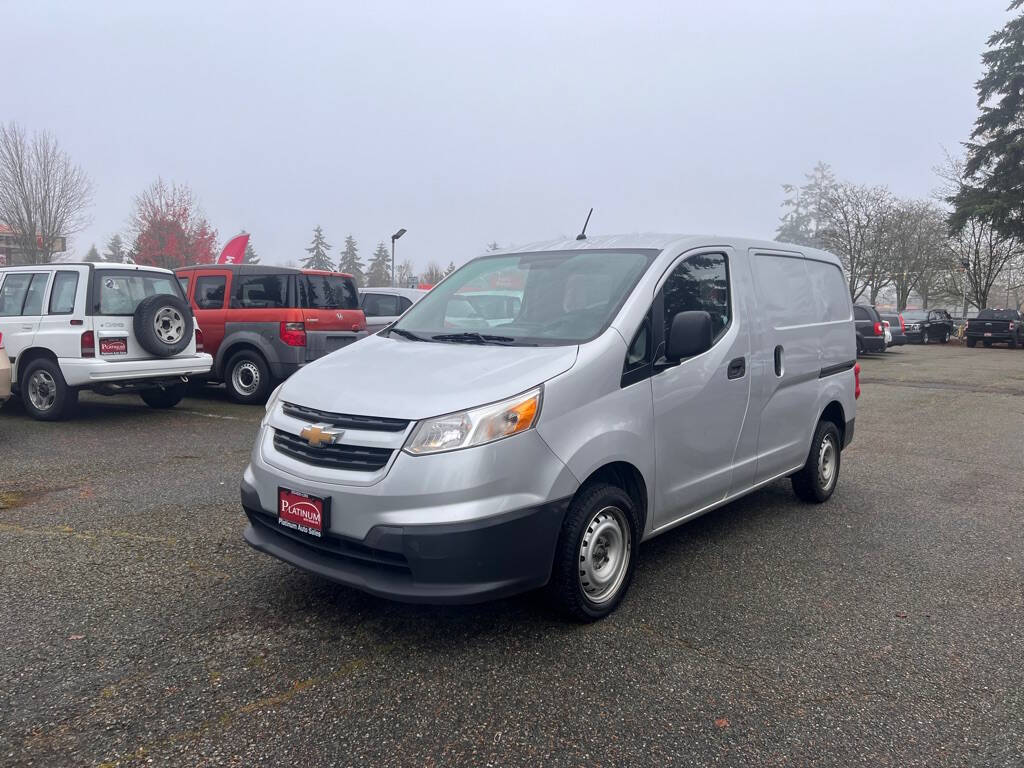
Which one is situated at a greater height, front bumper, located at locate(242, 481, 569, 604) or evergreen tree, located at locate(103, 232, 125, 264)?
evergreen tree, located at locate(103, 232, 125, 264)

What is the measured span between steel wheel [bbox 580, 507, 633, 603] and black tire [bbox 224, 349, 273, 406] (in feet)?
24.0

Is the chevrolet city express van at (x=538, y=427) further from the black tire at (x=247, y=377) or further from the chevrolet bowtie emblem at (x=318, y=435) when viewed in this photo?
the black tire at (x=247, y=377)

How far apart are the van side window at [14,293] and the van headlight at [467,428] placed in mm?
7663

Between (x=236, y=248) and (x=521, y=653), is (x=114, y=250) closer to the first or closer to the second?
(x=236, y=248)

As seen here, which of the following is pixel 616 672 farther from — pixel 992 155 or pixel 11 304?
pixel 992 155

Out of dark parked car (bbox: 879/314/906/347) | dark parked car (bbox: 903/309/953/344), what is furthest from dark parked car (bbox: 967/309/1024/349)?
dark parked car (bbox: 879/314/906/347)

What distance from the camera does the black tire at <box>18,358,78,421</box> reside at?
831 centimetres

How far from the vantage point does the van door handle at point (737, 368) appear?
4332 mm

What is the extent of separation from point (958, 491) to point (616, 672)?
15.0 feet

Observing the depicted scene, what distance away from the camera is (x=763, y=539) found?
4875mm

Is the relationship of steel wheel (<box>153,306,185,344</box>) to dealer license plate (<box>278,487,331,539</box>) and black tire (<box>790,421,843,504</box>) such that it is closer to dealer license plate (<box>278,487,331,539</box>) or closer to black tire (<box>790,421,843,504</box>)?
dealer license plate (<box>278,487,331,539</box>)

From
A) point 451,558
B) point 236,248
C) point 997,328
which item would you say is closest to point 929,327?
point 997,328

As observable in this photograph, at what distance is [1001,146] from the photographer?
32281mm

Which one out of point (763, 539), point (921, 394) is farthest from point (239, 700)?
point (921, 394)
